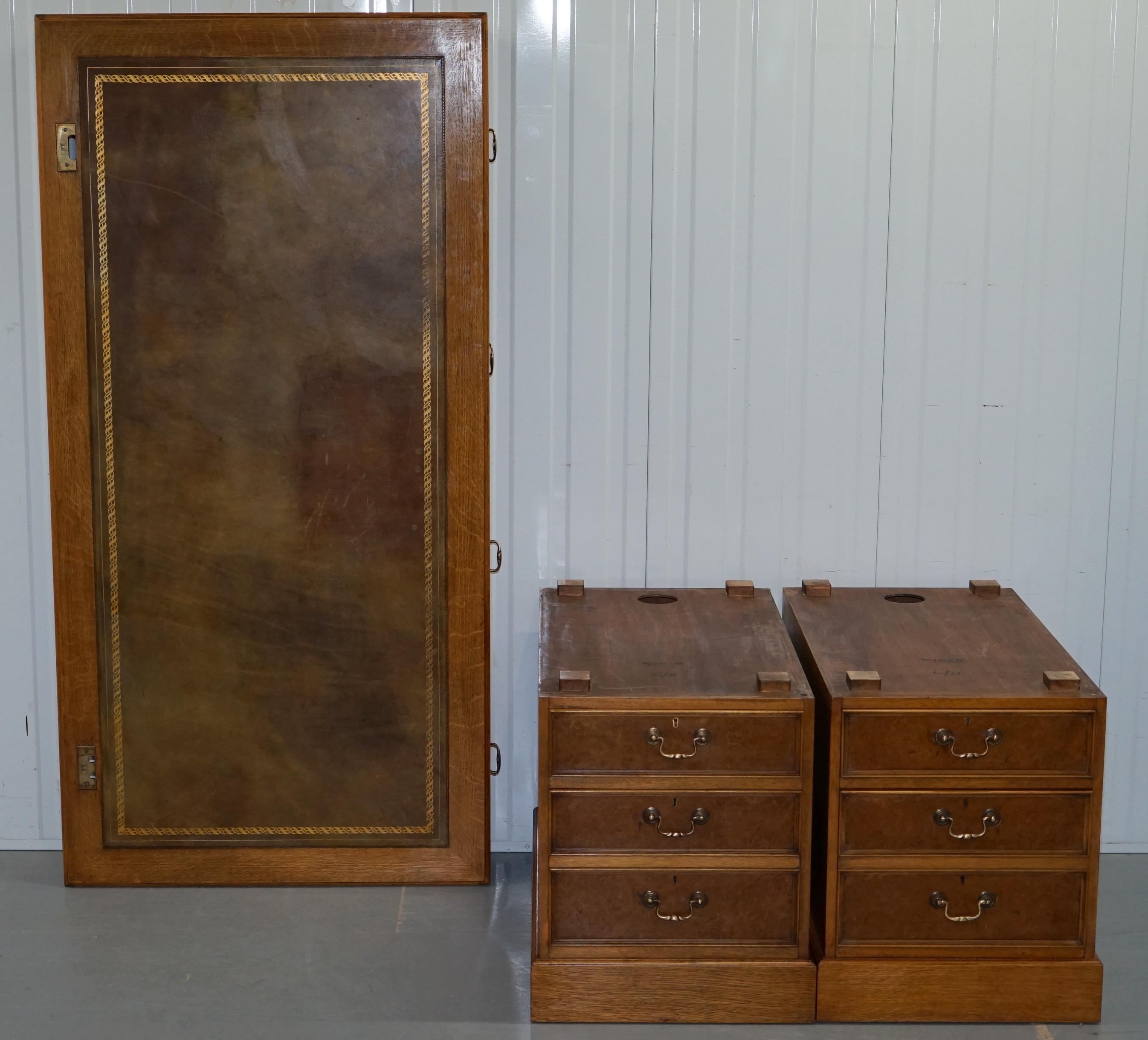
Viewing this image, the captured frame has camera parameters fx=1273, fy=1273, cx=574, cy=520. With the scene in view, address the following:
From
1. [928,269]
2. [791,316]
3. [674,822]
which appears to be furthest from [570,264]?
[674,822]

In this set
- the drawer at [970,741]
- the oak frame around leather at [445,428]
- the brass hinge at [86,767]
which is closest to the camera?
the drawer at [970,741]

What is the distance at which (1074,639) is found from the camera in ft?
11.4

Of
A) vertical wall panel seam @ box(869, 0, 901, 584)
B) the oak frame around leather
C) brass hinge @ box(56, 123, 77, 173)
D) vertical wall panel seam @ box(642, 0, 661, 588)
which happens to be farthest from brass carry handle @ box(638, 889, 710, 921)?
brass hinge @ box(56, 123, 77, 173)

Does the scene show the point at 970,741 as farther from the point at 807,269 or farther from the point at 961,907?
the point at 807,269

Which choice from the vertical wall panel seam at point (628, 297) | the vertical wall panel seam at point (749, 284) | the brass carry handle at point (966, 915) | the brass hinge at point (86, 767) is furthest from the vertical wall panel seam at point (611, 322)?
the brass hinge at point (86, 767)

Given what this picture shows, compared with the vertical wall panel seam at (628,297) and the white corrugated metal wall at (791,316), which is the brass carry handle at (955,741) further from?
the vertical wall panel seam at (628,297)

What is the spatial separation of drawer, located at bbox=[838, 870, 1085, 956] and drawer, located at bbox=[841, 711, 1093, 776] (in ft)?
0.78

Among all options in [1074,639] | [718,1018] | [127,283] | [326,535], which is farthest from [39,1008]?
[1074,639]

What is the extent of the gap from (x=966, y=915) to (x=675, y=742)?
0.75 metres

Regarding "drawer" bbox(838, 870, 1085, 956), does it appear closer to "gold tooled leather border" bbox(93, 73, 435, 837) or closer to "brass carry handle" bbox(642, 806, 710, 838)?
"brass carry handle" bbox(642, 806, 710, 838)

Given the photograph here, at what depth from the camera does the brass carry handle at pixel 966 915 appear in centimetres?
276

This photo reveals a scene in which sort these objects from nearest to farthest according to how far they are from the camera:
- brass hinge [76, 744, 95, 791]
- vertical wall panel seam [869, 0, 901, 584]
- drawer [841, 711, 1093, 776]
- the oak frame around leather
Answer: drawer [841, 711, 1093, 776] → the oak frame around leather → vertical wall panel seam [869, 0, 901, 584] → brass hinge [76, 744, 95, 791]

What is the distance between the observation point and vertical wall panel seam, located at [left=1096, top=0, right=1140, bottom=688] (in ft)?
10.7

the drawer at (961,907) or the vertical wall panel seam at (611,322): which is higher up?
the vertical wall panel seam at (611,322)
